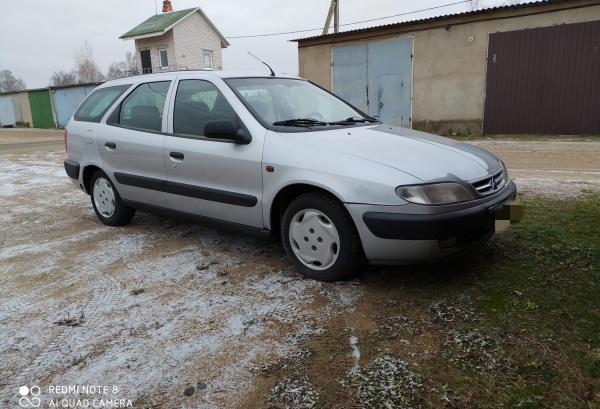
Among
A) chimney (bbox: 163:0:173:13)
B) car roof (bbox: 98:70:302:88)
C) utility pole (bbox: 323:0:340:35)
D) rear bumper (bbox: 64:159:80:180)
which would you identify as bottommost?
rear bumper (bbox: 64:159:80:180)

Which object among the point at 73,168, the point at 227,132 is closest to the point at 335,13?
the point at 73,168

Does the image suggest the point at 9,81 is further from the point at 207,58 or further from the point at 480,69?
the point at 480,69

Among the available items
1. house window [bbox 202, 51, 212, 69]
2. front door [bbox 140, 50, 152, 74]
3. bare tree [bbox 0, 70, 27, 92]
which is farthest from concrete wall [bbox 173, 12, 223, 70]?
bare tree [bbox 0, 70, 27, 92]

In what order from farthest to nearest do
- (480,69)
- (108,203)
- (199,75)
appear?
(480,69) < (108,203) < (199,75)

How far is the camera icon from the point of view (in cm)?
218

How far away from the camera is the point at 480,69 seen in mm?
12398

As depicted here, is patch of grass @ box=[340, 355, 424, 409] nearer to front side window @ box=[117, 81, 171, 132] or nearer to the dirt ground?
the dirt ground

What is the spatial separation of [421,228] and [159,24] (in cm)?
2736

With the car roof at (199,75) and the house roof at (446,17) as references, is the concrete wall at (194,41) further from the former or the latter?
the car roof at (199,75)

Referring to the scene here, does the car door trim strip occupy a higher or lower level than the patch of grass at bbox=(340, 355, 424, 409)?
higher

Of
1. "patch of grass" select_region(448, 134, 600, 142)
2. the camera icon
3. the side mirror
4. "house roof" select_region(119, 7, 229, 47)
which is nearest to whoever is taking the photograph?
the camera icon

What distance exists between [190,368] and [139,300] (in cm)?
99

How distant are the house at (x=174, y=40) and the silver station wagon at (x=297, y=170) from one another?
891 inches

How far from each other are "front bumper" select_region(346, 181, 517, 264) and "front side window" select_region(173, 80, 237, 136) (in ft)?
4.97
